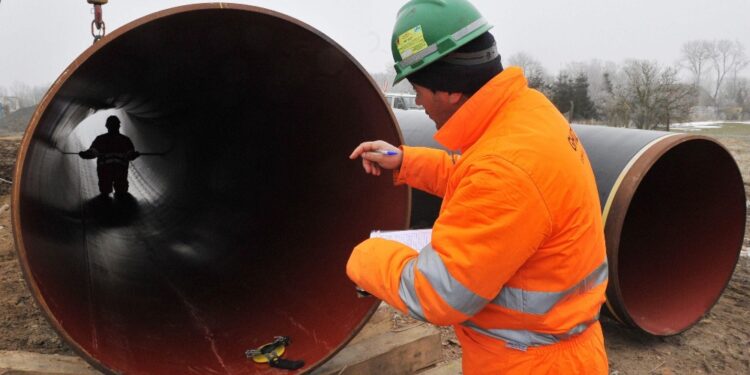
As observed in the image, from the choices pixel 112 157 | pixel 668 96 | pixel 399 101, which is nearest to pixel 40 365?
pixel 112 157

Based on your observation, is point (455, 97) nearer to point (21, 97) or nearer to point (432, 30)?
point (432, 30)

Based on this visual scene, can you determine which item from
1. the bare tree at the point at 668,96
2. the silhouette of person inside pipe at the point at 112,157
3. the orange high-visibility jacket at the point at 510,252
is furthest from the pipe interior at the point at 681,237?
the bare tree at the point at 668,96

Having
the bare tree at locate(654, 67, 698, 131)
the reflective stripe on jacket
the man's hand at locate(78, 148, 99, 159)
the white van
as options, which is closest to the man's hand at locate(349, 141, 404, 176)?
the reflective stripe on jacket

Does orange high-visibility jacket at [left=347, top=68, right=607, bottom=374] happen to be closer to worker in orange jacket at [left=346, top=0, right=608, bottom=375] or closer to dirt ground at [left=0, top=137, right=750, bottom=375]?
worker in orange jacket at [left=346, top=0, right=608, bottom=375]

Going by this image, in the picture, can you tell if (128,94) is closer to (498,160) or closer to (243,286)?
(243,286)

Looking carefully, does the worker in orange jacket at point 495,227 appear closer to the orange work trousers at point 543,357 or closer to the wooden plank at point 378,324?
the orange work trousers at point 543,357

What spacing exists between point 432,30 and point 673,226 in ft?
12.6

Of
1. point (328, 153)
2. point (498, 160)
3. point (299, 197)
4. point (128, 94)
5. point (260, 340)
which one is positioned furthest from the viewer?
point (128, 94)

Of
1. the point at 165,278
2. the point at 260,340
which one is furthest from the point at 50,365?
the point at 165,278

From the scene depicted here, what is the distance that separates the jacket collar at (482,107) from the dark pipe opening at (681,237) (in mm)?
3022

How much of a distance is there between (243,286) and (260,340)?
648 millimetres

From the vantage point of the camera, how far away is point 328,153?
10.1ft

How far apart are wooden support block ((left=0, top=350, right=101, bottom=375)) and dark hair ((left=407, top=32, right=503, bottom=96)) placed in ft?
6.63

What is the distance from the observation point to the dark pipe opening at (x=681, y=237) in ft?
13.6
